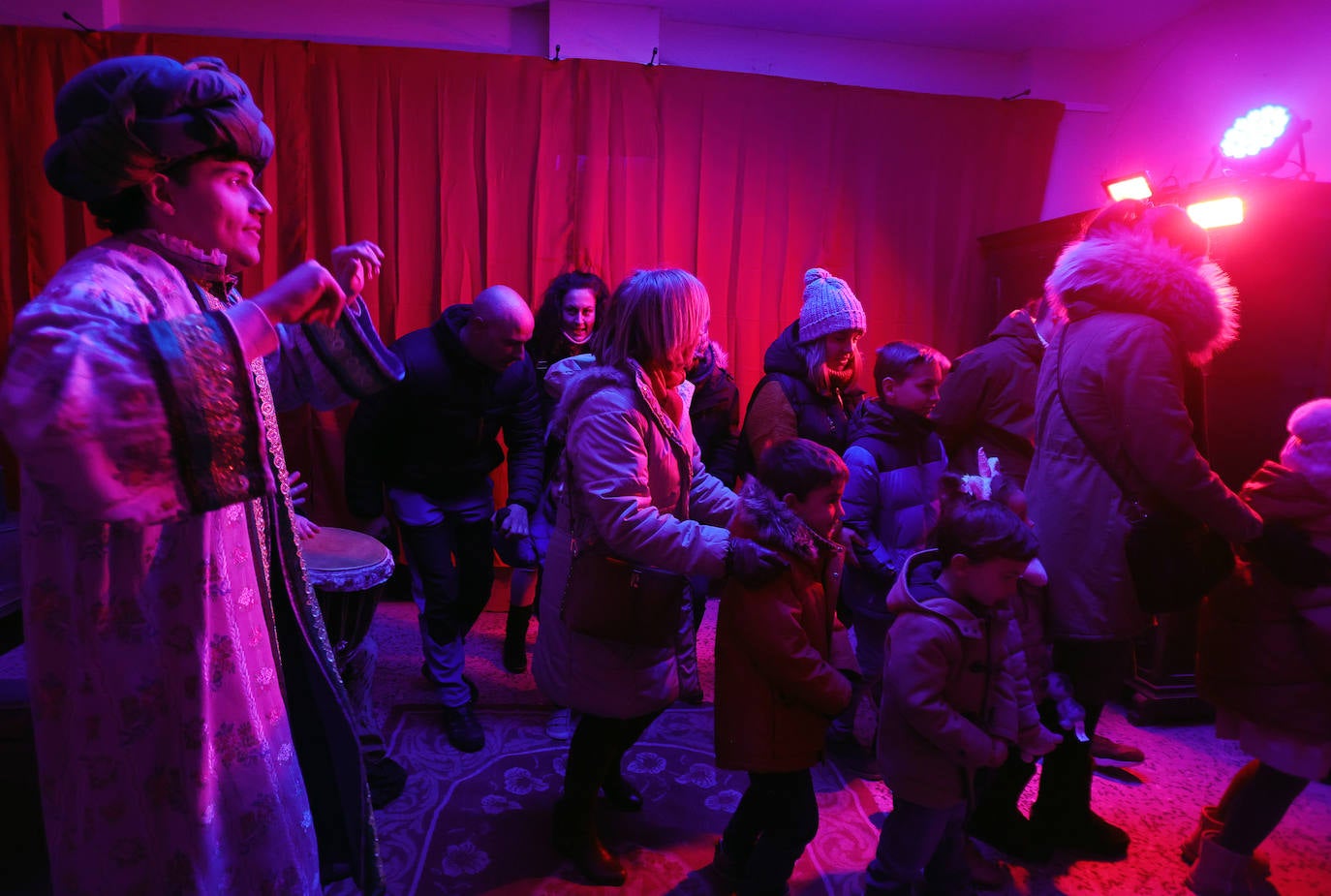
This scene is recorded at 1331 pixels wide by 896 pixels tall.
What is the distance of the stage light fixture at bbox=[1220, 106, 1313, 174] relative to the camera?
12.6 feet

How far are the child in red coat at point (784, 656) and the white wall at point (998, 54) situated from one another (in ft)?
12.3

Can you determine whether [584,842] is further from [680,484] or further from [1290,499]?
[1290,499]

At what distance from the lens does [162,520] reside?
99 centimetres

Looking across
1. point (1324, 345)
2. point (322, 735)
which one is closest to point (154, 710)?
point (322, 735)

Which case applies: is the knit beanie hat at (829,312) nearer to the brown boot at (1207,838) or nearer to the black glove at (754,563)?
the black glove at (754,563)

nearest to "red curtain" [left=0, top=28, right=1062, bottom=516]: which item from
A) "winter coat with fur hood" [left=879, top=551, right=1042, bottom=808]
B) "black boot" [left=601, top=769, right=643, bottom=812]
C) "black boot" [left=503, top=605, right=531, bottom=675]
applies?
"black boot" [left=503, top=605, right=531, bottom=675]

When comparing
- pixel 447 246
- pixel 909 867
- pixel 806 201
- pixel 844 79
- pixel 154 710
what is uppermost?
pixel 844 79

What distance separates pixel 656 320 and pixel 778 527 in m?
0.59

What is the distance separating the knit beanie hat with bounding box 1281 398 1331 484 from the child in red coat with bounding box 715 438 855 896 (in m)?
1.35

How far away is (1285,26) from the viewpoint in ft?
14.3

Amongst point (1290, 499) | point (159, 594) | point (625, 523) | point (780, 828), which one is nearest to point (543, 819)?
point (780, 828)

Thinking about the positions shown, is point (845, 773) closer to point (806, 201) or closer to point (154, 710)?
point (154, 710)

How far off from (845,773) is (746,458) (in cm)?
126

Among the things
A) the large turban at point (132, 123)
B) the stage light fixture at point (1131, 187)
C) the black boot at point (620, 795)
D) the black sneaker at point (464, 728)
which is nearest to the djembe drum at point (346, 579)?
the black sneaker at point (464, 728)
